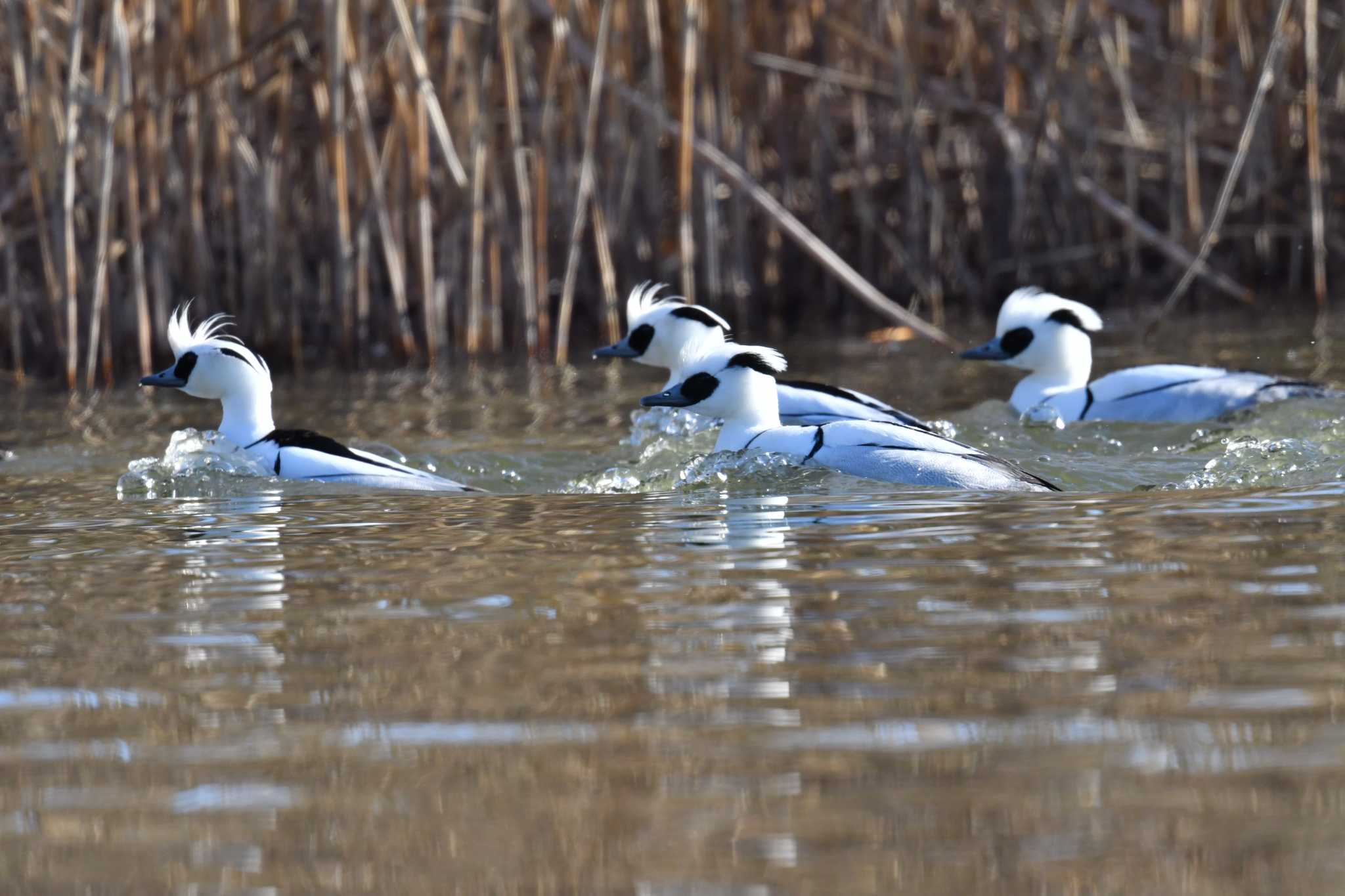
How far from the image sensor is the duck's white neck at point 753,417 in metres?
6.46

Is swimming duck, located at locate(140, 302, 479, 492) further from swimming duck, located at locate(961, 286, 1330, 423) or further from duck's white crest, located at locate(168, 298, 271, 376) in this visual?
swimming duck, located at locate(961, 286, 1330, 423)

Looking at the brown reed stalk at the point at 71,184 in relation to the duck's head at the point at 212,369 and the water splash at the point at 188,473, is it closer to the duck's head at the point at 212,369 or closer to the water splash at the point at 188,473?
the duck's head at the point at 212,369

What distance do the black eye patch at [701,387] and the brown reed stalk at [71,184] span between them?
3895mm

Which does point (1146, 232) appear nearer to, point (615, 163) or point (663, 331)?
point (615, 163)

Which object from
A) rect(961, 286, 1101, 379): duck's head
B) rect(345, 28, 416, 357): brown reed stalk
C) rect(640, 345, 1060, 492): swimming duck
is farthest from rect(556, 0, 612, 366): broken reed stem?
rect(640, 345, 1060, 492): swimming duck

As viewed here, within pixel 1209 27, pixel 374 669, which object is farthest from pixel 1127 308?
pixel 374 669

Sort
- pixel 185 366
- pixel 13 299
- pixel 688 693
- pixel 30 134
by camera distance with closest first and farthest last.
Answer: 1. pixel 688 693
2. pixel 185 366
3. pixel 30 134
4. pixel 13 299

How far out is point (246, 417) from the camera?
7.03m

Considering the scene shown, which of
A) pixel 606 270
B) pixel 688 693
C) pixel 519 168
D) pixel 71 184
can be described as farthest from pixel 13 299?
pixel 688 693

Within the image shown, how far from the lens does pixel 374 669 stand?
3.27m

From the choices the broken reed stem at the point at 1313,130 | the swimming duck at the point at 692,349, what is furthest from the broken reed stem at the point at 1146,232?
the swimming duck at the point at 692,349

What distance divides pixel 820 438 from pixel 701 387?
60 cm

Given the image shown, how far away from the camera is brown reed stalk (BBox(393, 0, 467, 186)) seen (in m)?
8.95

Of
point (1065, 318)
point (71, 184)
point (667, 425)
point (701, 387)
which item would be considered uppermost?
point (71, 184)
